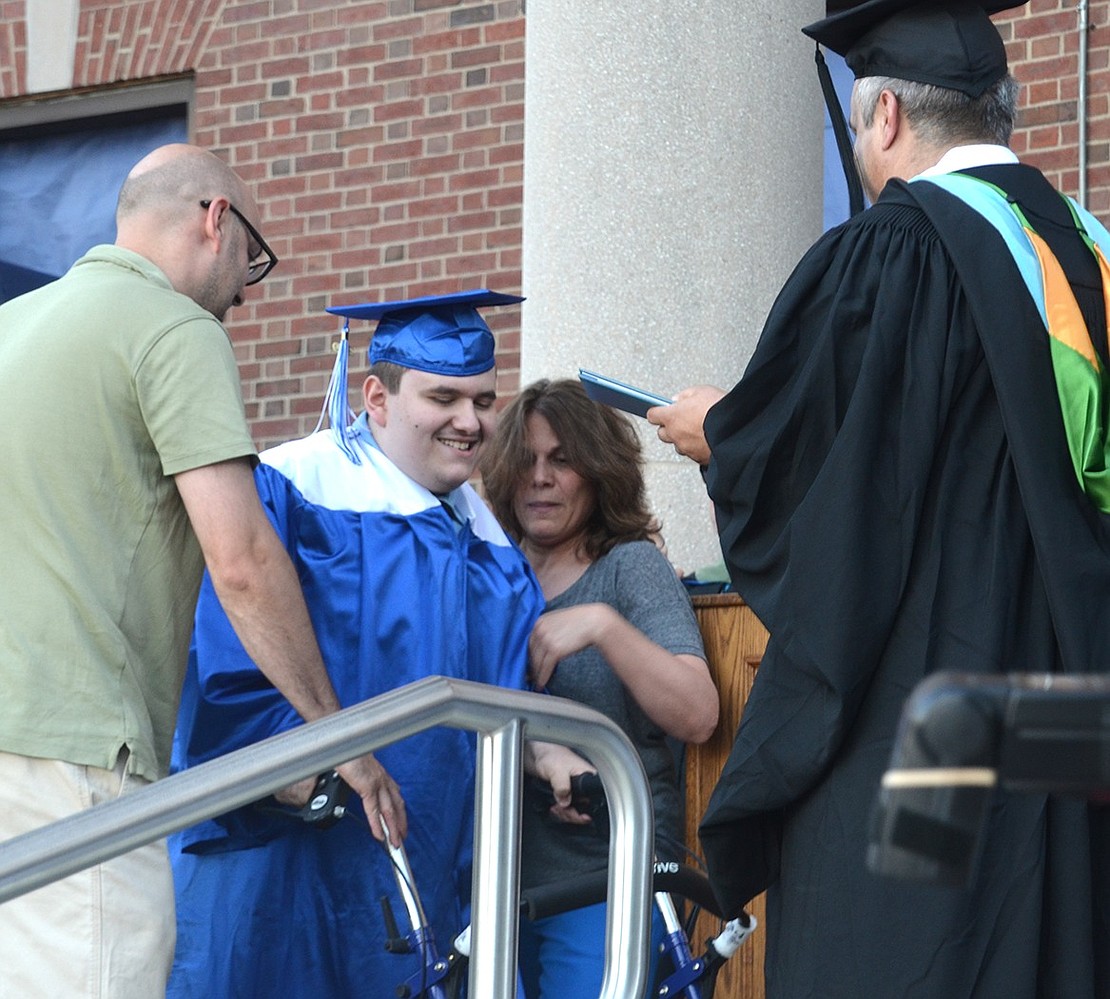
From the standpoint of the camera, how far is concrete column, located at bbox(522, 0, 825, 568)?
4270 mm

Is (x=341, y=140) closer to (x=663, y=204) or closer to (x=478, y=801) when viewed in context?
(x=663, y=204)

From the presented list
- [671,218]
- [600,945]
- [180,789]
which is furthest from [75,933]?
[671,218]

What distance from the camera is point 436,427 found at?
370cm

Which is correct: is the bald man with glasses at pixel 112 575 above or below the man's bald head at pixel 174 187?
below

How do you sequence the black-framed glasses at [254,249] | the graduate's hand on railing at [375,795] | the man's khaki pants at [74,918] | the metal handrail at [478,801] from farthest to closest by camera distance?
the black-framed glasses at [254,249] → the graduate's hand on railing at [375,795] → the man's khaki pants at [74,918] → the metal handrail at [478,801]

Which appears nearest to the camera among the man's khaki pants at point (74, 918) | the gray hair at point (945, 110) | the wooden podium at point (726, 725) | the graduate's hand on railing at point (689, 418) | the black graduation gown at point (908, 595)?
the black graduation gown at point (908, 595)

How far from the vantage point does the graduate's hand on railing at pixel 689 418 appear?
303cm

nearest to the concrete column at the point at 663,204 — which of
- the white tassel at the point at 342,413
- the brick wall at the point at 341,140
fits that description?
the white tassel at the point at 342,413

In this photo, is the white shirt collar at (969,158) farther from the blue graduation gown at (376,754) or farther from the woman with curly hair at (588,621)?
the blue graduation gown at (376,754)

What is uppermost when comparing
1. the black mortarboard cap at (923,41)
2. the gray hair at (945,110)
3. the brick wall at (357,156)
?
the brick wall at (357,156)

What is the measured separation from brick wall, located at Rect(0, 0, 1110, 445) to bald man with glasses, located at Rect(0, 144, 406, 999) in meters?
3.58

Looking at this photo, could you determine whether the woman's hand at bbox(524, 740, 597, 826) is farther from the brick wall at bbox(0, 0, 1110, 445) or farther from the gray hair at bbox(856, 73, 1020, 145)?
the brick wall at bbox(0, 0, 1110, 445)

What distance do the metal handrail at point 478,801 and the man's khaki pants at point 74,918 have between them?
1.53 ft

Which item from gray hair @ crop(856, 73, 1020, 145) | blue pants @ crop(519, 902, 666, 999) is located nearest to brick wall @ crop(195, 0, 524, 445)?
blue pants @ crop(519, 902, 666, 999)
